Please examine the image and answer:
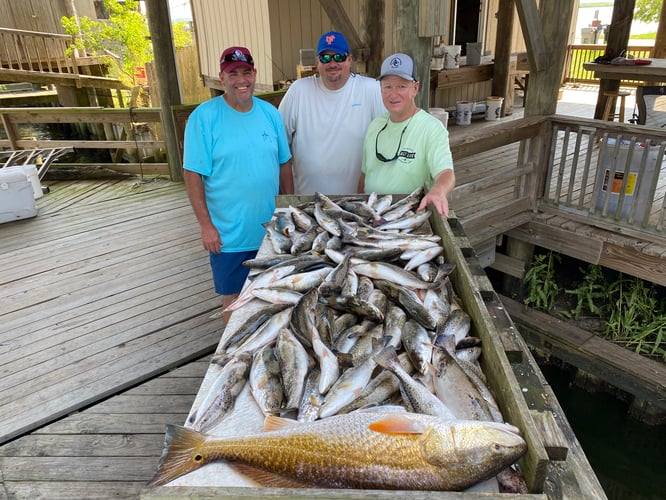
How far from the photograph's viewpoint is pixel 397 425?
3.84 ft

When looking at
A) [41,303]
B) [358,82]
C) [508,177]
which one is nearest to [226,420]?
[358,82]

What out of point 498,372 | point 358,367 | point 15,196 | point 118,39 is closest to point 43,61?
point 118,39

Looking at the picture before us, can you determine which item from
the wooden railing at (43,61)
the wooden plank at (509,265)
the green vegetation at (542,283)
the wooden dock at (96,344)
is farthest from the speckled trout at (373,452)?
the wooden railing at (43,61)

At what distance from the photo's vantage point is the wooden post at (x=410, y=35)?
12.0 feet

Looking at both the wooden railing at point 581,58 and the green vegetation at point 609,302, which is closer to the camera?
the green vegetation at point 609,302

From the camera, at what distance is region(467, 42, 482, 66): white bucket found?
9.20 meters

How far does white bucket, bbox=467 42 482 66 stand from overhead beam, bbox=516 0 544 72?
4.38m

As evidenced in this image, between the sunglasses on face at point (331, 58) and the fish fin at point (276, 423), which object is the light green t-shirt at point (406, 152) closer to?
the sunglasses on face at point (331, 58)

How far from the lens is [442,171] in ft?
9.37

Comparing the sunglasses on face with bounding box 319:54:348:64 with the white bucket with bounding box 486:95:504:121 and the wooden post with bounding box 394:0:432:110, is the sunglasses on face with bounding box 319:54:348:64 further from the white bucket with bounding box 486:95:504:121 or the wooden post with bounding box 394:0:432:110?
the white bucket with bounding box 486:95:504:121

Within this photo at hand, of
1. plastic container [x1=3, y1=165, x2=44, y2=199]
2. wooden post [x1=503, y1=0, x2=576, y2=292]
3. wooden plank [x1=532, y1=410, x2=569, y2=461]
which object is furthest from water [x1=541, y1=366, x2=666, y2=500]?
plastic container [x1=3, y1=165, x2=44, y2=199]

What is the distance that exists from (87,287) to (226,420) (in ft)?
12.7

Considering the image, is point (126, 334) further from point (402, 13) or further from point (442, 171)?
point (402, 13)

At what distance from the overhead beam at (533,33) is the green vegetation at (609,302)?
2.31 m
